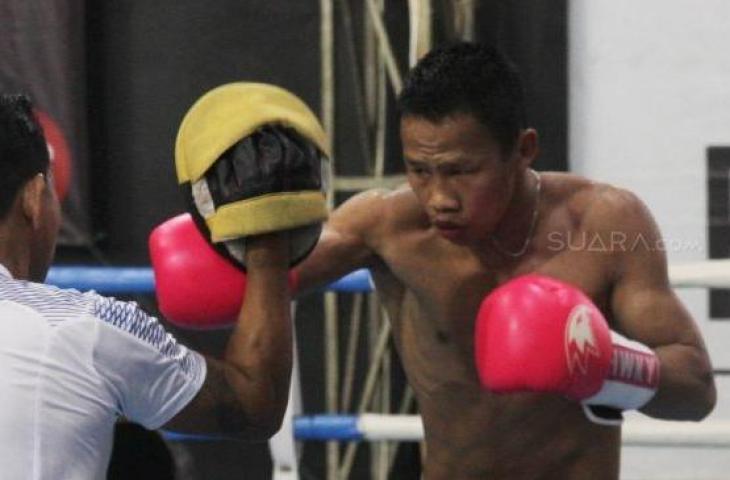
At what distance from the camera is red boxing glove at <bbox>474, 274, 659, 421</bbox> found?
1456 millimetres

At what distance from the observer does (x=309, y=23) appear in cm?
257

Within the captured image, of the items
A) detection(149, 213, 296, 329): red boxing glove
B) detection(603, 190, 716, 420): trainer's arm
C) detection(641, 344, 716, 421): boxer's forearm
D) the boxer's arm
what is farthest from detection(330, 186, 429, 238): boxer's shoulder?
detection(641, 344, 716, 421): boxer's forearm

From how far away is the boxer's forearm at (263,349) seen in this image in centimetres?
123

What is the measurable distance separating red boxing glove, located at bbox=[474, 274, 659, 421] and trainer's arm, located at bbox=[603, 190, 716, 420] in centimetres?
7

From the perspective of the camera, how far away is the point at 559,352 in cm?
145

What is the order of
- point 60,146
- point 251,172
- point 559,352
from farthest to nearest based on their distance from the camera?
point 60,146 → point 559,352 → point 251,172

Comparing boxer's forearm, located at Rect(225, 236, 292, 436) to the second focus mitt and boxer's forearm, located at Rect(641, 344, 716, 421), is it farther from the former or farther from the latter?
boxer's forearm, located at Rect(641, 344, 716, 421)

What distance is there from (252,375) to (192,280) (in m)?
0.44

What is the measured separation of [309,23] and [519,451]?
1.09 metres

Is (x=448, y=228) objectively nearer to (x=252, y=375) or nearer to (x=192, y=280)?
(x=192, y=280)

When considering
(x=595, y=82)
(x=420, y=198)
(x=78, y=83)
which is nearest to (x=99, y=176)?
(x=78, y=83)

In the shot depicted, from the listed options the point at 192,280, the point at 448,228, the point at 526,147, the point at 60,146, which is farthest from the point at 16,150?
the point at 60,146

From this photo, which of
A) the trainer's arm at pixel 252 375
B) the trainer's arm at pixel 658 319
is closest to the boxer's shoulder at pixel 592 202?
the trainer's arm at pixel 658 319

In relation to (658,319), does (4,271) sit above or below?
above
